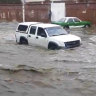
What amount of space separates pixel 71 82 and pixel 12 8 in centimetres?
4276

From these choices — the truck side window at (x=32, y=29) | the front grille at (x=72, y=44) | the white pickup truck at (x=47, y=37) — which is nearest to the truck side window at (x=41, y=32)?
the white pickup truck at (x=47, y=37)

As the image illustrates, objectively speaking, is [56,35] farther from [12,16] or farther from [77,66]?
[12,16]

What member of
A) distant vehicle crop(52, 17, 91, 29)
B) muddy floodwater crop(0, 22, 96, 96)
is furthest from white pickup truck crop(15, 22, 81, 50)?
distant vehicle crop(52, 17, 91, 29)

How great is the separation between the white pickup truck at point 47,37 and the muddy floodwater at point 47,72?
343 mm

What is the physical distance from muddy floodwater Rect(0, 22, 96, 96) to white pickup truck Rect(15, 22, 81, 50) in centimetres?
34

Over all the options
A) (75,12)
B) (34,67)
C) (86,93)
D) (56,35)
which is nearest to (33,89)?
(86,93)

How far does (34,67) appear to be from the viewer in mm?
16453

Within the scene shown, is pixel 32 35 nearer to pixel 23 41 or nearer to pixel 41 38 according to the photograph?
pixel 41 38

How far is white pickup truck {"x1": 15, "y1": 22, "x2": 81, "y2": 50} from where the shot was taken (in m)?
21.0

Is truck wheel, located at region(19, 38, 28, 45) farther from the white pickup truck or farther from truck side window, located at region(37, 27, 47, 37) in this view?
truck side window, located at region(37, 27, 47, 37)

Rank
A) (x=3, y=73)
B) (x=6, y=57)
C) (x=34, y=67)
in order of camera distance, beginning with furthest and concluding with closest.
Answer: (x=6, y=57) < (x=34, y=67) < (x=3, y=73)

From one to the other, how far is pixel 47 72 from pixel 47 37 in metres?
6.33

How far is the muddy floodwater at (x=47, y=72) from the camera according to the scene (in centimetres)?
1234

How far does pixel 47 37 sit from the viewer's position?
21531 mm
